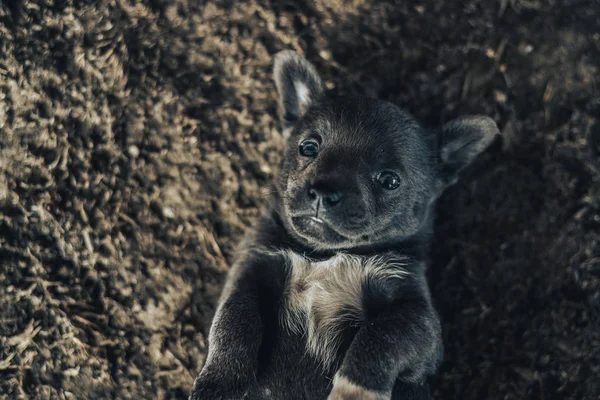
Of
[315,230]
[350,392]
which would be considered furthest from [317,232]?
[350,392]

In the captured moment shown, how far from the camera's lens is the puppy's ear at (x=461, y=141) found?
4.17 m

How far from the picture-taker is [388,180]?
3.97 meters

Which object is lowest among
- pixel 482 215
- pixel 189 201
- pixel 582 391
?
pixel 582 391

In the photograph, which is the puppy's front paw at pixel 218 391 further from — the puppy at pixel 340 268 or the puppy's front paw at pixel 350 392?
the puppy's front paw at pixel 350 392

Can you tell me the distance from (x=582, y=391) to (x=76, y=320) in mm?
4015

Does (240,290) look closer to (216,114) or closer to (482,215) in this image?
(216,114)

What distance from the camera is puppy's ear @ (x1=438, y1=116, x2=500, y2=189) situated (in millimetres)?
4168

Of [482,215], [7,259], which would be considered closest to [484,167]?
[482,215]

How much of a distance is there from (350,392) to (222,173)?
7.59 ft

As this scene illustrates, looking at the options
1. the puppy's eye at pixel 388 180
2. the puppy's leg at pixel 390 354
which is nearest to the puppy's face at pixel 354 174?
the puppy's eye at pixel 388 180

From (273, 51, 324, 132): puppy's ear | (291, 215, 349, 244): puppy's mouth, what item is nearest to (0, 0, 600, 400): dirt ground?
(273, 51, 324, 132): puppy's ear

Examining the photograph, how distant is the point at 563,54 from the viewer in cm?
513

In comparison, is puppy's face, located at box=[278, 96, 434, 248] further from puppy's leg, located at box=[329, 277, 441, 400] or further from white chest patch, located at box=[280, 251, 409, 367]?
Result: puppy's leg, located at box=[329, 277, 441, 400]

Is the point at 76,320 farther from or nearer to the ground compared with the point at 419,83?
nearer to the ground
